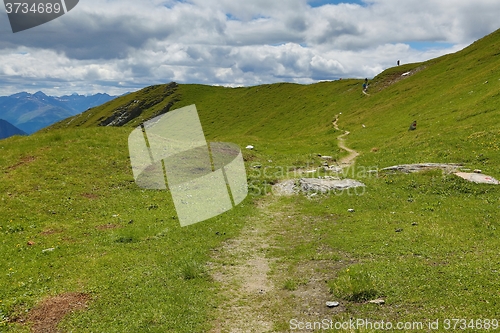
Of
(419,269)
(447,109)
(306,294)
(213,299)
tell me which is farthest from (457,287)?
(447,109)

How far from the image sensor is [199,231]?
69.3 ft

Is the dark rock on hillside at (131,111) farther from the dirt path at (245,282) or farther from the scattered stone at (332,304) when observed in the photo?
the scattered stone at (332,304)

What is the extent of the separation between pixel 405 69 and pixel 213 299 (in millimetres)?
107721

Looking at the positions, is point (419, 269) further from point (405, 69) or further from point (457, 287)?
point (405, 69)

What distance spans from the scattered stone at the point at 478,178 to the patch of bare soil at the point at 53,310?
2615 centimetres

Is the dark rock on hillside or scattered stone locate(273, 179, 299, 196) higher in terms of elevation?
the dark rock on hillside

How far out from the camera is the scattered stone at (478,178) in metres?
23.9

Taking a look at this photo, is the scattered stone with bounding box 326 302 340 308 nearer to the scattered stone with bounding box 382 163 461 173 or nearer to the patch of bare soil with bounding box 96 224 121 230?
the patch of bare soil with bounding box 96 224 121 230

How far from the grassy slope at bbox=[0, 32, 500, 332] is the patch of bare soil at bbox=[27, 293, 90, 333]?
1.70 ft

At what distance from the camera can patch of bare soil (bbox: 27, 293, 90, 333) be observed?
11.6 m

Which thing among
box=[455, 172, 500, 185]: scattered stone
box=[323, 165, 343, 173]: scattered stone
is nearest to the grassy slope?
box=[455, 172, 500, 185]: scattered stone

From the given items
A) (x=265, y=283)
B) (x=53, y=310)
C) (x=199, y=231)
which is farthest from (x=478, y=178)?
(x=53, y=310)

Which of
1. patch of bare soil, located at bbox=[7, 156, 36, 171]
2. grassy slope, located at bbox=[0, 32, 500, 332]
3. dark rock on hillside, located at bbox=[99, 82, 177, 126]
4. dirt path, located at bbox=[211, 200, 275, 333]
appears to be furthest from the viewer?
dark rock on hillside, located at bbox=[99, 82, 177, 126]

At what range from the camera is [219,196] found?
28.7 meters
